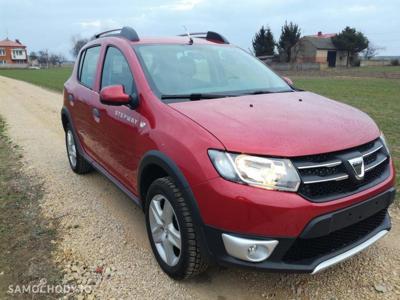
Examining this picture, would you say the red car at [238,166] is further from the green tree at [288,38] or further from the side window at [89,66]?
the green tree at [288,38]

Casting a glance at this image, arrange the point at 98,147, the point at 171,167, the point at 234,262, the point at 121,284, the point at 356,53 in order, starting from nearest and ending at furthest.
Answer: the point at 234,262
the point at 171,167
the point at 121,284
the point at 98,147
the point at 356,53

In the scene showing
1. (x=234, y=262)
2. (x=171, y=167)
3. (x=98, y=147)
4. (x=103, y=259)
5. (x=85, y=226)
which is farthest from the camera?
(x=98, y=147)

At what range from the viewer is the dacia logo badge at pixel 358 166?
2.52 metres

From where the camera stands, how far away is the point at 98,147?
14.3 ft

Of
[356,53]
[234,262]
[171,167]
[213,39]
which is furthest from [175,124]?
[356,53]

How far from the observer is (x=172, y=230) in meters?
2.95

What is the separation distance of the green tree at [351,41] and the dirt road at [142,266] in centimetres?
6149

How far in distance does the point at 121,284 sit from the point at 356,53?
2591 inches

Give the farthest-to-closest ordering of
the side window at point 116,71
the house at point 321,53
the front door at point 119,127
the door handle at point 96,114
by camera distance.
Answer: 1. the house at point 321,53
2. the door handle at point 96,114
3. the side window at point 116,71
4. the front door at point 119,127

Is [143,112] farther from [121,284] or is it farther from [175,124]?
[121,284]

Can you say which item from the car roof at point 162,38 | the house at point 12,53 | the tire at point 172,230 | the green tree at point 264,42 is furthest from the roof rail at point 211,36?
the house at point 12,53

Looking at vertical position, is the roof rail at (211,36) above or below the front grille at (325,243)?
above

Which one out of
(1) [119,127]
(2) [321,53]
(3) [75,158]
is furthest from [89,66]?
(2) [321,53]

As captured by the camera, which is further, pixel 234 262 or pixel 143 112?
pixel 143 112
